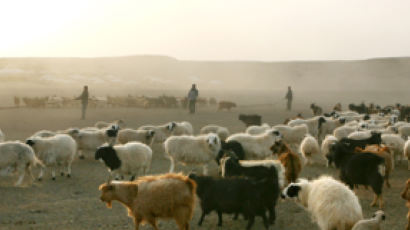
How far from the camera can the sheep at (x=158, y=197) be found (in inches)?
242

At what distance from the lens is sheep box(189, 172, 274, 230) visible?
260 inches

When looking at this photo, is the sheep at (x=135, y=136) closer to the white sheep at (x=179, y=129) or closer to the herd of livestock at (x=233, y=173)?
the herd of livestock at (x=233, y=173)

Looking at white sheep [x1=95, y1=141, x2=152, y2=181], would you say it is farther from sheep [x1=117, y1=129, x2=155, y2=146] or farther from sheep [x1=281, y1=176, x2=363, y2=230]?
sheep [x1=281, y1=176, x2=363, y2=230]

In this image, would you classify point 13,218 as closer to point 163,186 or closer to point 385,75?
point 163,186

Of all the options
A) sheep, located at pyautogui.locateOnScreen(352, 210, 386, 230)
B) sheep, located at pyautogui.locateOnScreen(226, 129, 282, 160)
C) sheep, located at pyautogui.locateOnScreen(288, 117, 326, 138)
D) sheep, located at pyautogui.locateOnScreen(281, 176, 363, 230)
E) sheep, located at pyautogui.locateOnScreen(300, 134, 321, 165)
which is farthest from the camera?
sheep, located at pyautogui.locateOnScreen(288, 117, 326, 138)

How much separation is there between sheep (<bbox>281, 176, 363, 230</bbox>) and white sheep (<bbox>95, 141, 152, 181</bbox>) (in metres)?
4.89

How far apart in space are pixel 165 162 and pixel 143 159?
8.43 ft

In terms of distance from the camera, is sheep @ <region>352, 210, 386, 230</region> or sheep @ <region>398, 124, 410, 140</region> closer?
sheep @ <region>352, 210, 386, 230</region>

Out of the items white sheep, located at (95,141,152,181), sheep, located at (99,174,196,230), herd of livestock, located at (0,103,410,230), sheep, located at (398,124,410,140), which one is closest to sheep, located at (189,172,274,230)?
herd of livestock, located at (0,103,410,230)

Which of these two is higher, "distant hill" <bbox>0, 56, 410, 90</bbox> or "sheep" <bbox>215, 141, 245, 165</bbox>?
"distant hill" <bbox>0, 56, 410, 90</bbox>

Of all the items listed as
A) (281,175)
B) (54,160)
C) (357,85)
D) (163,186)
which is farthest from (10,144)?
(357,85)

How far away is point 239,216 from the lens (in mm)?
7629

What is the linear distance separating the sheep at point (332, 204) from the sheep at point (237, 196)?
Answer: 74 cm

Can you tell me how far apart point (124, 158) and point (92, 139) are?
11.1 ft
